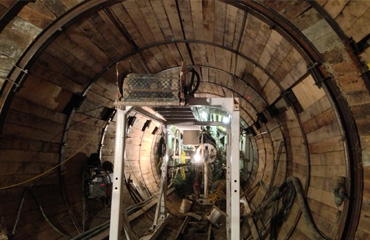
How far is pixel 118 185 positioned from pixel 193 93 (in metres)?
1.62

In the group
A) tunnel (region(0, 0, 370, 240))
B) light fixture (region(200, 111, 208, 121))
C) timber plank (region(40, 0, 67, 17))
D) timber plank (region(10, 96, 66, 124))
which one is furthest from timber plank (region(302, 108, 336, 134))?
light fixture (region(200, 111, 208, 121))

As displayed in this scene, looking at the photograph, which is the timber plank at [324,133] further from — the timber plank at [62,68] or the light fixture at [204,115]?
the light fixture at [204,115]

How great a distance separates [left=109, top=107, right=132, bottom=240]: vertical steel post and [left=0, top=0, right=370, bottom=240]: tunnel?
110 mm

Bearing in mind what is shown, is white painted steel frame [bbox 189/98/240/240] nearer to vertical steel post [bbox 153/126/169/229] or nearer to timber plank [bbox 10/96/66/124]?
vertical steel post [bbox 153/126/169/229]

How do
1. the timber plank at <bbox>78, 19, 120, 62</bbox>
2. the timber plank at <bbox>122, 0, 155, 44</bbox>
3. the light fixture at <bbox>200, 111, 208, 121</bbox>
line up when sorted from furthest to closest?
the light fixture at <bbox>200, 111, 208, 121</bbox> → the timber plank at <bbox>78, 19, 120, 62</bbox> → the timber plank at <bbox>122, 0, 155, 44</bbox>

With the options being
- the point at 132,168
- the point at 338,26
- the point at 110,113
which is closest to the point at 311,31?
the point at 338,26

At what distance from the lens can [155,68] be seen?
5.61 metres

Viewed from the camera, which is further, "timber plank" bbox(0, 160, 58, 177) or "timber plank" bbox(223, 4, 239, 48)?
"timber plank" bbox(0, 160, 58, 177)

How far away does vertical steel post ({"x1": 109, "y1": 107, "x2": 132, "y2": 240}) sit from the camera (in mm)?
3029

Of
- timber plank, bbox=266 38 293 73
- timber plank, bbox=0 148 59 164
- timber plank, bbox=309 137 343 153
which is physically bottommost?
timber plank, bbox=0 148 59 164

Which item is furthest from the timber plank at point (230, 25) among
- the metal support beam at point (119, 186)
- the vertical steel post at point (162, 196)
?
the vertical steel post at point (162, 196)

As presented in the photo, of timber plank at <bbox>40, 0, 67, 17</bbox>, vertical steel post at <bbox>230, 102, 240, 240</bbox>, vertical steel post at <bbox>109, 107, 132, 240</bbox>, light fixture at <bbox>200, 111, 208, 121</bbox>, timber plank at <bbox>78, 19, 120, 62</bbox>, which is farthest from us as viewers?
light fixture at <bbox>200, 111, 208, 121</bbox>

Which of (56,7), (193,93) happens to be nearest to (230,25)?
(193,93)

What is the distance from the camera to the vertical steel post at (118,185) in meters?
3.03
